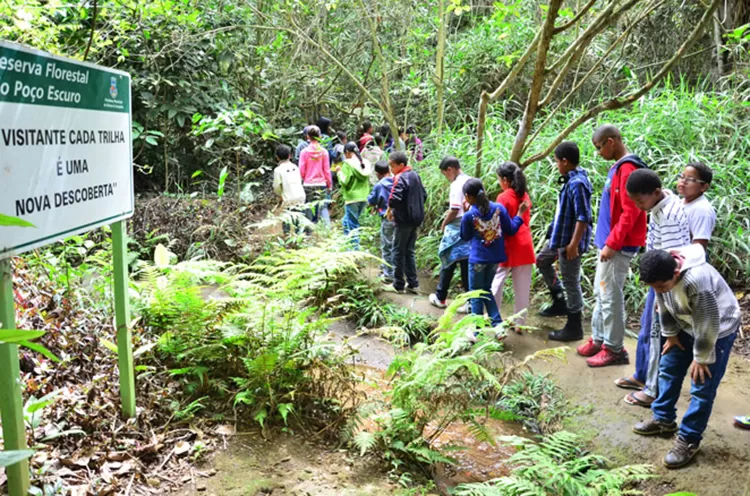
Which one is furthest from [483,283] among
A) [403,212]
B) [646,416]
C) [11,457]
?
[11,457]

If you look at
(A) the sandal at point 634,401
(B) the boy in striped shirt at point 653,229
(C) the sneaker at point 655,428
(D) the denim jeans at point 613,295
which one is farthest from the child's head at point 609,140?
(C) the sneaker at point 655,428

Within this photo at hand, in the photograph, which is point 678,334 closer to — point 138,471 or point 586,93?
point 138,471

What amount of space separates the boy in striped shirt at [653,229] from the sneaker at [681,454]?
703mm

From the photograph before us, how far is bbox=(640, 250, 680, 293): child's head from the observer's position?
3.33 m

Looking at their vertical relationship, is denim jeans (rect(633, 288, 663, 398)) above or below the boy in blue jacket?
below

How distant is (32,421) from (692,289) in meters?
3.73

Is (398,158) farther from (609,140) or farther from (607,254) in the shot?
(607,254)

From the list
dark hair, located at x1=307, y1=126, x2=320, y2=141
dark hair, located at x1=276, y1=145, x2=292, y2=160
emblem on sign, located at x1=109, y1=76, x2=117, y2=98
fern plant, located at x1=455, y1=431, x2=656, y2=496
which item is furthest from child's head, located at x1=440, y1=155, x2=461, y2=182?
emblem on sign, located at x1=109, y1=76, x2=117, y2=98

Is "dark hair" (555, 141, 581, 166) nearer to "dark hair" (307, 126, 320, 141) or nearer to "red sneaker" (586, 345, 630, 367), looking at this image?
"red sneaker" (586, 345, 630, 367)

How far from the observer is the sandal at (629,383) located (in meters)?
4.65

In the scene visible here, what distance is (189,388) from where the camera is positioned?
12.0 ft

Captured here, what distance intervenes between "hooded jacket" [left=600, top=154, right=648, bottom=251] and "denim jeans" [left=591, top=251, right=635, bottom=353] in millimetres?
154

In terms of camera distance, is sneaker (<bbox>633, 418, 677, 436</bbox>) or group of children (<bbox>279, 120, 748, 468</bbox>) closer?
group of children (<bbox>279, 120, 748, 468</bbox>)

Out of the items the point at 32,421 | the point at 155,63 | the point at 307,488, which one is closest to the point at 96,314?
the point at 32,421
